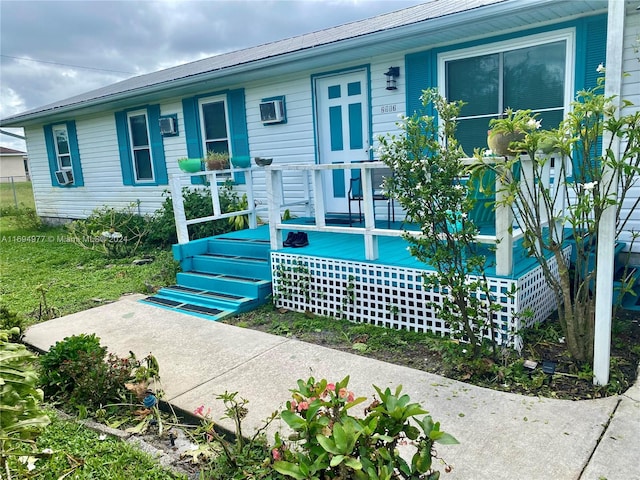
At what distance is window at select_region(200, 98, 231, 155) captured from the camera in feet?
26.8

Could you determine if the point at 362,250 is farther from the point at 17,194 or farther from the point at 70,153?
the point at 17,194

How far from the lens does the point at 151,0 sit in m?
10.2

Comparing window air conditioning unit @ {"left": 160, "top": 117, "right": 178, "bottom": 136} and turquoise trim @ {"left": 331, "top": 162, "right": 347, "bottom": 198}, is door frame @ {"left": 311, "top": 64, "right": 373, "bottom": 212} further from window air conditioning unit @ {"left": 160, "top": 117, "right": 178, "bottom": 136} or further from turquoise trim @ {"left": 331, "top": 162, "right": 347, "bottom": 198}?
window air conditioning unit @ {"left": 160, "top": 117, "right": 178, "bottom": 136}

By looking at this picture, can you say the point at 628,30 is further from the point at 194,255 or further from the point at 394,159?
the point at 194,255

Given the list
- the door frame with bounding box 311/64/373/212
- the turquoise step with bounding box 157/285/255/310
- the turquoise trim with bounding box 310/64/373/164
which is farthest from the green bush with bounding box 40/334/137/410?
the turquoise trim with bounding box 310/64/373/164

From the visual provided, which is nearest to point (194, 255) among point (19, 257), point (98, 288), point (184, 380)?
point (98, 288)

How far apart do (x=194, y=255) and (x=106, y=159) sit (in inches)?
234

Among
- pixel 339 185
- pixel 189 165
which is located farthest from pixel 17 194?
pixel 339 185

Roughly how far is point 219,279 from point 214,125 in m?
3.89

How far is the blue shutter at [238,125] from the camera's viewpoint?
780 centimetres

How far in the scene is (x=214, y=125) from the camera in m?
8.35

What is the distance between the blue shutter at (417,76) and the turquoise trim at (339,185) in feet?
4.81

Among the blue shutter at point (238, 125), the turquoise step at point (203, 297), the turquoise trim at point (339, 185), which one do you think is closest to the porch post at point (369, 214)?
the turquoise step at point (203, 297)

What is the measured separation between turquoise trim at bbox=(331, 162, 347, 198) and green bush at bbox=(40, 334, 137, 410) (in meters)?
4.38
